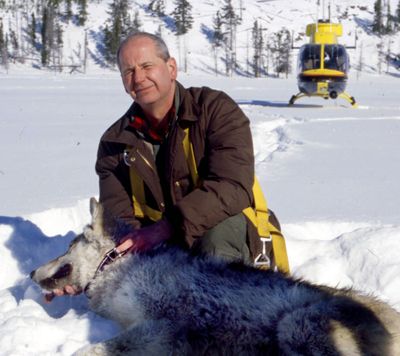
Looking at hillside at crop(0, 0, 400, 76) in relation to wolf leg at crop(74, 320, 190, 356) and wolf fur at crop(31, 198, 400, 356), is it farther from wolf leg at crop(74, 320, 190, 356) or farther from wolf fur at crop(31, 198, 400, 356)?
wolf leg at crop(74, 320, 190, 356)

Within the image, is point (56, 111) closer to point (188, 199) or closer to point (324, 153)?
point (324, 153)

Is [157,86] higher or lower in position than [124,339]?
higher

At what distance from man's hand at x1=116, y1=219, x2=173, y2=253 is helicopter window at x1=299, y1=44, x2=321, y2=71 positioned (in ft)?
52.4

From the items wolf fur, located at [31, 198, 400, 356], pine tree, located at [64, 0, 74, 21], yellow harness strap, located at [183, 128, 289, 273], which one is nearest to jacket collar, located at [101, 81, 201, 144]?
yellow harness strap, located at [183, 128, 289, 273]

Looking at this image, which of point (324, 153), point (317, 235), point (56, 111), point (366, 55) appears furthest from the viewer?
point (366, 55)

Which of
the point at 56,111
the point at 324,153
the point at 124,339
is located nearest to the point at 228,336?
the point at 124,339

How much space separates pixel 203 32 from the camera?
68.6 m

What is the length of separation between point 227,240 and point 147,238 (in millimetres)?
511

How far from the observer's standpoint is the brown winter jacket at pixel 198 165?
11.9 feet

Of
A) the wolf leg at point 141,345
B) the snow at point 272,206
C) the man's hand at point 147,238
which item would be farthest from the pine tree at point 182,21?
the wolf leg at point 141,345

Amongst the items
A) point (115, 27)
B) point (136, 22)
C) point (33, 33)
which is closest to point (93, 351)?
point (115, 27)

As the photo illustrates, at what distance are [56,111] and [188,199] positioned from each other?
Result: 42.5 ft

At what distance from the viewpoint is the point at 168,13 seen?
72562mm

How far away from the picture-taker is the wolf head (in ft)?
12.8
